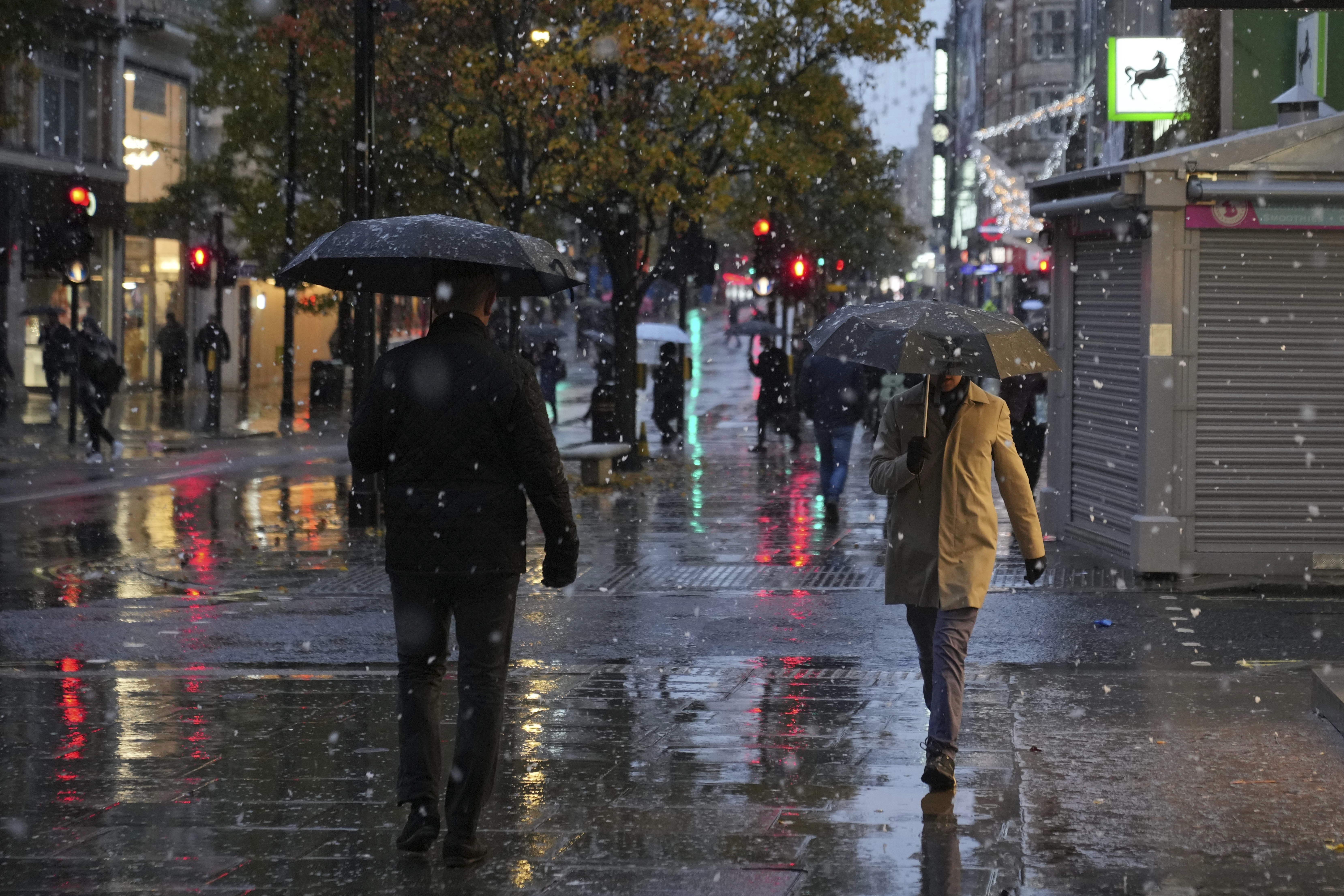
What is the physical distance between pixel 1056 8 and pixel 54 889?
70.1 meters

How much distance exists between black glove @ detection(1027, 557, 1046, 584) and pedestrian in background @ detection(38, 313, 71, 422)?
81.8 feet

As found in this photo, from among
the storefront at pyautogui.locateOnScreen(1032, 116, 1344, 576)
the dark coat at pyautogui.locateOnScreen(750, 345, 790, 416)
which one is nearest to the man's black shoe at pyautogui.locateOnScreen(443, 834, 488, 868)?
the storefront at pyautogui.locateOnScreen(1032, 116, 1344, 576)

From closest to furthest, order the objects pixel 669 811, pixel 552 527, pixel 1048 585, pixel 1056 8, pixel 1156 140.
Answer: pixel 552 527, pixel 669 811, pixel 1048 585, pixel 1156 140, pixel 1056 8

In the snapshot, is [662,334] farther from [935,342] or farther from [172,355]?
[935,342]

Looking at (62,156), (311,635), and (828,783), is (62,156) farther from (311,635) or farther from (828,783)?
(828,783)

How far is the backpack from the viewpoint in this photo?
22641 mm

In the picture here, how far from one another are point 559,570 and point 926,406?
1679 millimetres

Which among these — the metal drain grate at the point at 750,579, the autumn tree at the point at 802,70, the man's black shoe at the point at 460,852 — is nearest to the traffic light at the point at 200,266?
the autumn tree at the point at 802,70

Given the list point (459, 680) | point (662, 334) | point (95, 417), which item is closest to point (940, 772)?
point (459, 680)

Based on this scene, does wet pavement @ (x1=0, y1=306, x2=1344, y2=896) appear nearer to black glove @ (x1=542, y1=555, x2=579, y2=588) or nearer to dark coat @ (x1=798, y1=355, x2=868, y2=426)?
black glove @ (x1=542, y1=555, x2=579, y2=588)

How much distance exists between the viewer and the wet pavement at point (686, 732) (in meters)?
5.41

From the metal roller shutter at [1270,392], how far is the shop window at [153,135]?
110 feet

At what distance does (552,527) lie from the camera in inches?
216

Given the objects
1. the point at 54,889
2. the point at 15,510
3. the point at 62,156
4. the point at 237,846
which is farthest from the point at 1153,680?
the point at 62,156
